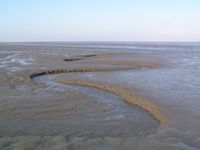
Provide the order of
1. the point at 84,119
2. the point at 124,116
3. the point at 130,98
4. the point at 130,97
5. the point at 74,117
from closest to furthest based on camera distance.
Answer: the point at 84,119
the point at 74,117
the point at 124,116
the point at 130,98
the point at 130,97

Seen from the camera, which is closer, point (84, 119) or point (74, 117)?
point (84, 119)

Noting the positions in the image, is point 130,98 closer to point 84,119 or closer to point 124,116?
point 124,116

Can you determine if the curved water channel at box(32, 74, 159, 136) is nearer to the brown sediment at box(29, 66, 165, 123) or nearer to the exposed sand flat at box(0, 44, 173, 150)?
the exposed sand flat at box(0, 44, 173, 150)

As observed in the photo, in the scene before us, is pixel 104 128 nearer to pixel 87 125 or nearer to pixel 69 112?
pixel 87 125

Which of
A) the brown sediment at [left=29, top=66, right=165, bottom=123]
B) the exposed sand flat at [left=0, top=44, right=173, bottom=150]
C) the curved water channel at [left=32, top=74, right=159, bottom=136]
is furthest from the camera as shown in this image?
the brown sediment at [left=29, top=66, right=165, bottom=123]

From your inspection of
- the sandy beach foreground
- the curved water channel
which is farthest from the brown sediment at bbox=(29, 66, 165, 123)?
the curved water channel

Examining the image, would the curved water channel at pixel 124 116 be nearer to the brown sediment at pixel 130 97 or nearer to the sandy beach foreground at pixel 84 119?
the sandy beach foreground at pixel 84 119

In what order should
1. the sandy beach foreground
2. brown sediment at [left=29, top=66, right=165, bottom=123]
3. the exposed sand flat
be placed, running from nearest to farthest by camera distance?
the sandy beach foreground → the exposed sand flat → brown sediment at [left=29, top=66, right=165, bottom=123]

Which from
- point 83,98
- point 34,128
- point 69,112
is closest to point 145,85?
point 83,98

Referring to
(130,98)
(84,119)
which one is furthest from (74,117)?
(130,98)

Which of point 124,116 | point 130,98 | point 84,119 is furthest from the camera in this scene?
point 130,98

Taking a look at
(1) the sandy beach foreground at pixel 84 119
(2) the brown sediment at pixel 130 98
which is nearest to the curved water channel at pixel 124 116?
(1) the sandy beach foreground at pixel 84 119

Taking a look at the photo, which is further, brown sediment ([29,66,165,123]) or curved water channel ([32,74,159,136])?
brown sediment ([29,66,165,123])

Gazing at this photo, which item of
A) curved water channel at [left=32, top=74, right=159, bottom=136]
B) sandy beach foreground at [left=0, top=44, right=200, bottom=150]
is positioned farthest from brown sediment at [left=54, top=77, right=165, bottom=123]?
curved water channel at [left=32, top=74, right=159, bottom=136]
